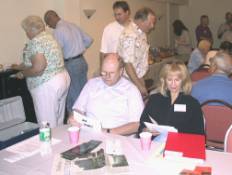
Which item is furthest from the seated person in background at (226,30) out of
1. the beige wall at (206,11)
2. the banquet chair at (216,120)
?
the banquet chair at (216,120)

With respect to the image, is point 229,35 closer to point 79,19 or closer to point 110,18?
point 110,18

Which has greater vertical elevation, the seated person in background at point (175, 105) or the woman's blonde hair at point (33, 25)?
the woman's blonde hair at point (33, 25)

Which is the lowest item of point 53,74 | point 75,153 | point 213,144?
point 213,144

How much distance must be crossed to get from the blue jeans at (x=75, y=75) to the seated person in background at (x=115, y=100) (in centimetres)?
211

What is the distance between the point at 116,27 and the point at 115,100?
7.08 feet

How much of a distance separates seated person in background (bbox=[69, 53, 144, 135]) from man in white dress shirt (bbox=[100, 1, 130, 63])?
184 centimetres

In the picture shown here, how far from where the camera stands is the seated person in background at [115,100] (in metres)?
2.60

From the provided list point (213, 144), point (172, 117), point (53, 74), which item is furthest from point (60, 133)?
point (53, 74)

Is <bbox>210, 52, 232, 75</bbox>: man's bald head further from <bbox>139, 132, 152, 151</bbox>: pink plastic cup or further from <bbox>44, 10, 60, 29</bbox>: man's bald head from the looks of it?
<bbox>44, 10, 60, 29</bbox>: man's bald head

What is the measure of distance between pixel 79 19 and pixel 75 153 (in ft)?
12.4

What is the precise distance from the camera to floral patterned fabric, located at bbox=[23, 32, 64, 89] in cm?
356

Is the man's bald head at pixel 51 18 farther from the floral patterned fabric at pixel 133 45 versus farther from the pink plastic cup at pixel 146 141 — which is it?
the pink plastic cup at pixel 146 141

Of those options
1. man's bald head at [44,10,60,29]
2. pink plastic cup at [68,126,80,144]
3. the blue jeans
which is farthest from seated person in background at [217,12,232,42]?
pink plastic cup at [68,126,80,144]

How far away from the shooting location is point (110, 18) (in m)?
6.42
